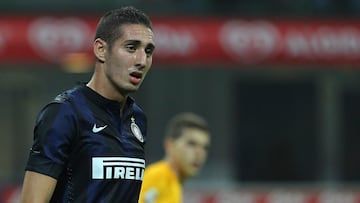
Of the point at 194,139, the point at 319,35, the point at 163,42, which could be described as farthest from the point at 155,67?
the point at 194,139

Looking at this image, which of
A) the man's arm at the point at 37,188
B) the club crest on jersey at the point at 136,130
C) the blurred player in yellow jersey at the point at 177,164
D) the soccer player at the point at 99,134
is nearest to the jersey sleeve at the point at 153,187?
the blurred player in yellow jersey at the point at 177,164

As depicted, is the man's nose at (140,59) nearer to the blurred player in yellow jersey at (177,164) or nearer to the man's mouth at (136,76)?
the man's mouth at (136,76)

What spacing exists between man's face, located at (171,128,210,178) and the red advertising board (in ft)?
24.7

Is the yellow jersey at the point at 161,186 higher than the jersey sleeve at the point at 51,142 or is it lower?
lower

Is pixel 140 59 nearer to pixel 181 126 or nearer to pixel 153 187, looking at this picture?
pixel 153 187

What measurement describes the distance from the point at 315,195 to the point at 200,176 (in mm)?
2119

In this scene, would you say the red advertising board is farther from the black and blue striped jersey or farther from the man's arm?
the man's arm

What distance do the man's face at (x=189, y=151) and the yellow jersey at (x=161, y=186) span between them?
9 centimetres

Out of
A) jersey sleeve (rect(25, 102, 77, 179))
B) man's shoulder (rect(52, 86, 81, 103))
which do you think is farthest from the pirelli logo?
man's shoulder (rect(52, 86, 81, 103))

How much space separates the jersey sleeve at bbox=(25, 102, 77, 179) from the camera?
4.02m

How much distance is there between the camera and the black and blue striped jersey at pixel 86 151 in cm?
403

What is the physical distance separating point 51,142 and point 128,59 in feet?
1.42

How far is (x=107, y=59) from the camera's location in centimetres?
420

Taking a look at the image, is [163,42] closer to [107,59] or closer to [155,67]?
[155,67]
